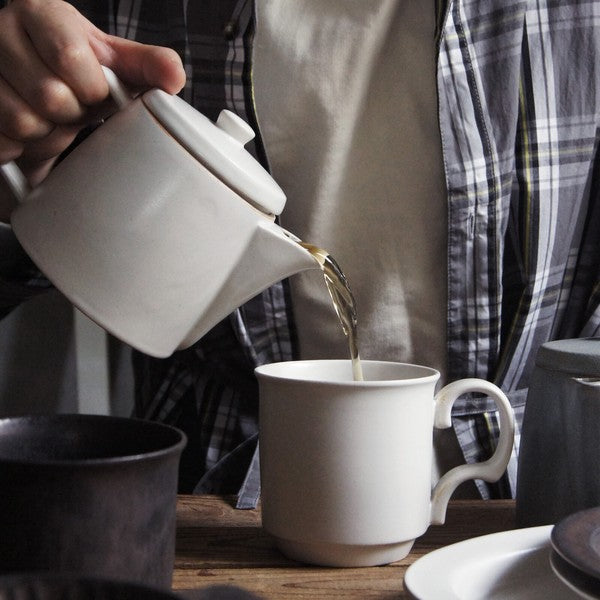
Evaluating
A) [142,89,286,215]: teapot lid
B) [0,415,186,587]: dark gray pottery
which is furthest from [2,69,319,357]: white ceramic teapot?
[0,415,186,587]: dark gray pottery

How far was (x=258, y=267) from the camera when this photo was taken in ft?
1.78

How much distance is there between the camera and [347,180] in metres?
0.86

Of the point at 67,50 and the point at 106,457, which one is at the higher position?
the point at 67,50

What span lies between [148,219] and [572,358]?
0.92 ft

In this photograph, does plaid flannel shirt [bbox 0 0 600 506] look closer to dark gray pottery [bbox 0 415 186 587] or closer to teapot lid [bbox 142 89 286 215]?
teapot lid [bbox 142 89 286 215]

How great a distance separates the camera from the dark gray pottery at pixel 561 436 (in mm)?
570

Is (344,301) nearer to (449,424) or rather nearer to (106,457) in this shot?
(449,424)

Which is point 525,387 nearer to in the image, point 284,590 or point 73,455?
point 284,590

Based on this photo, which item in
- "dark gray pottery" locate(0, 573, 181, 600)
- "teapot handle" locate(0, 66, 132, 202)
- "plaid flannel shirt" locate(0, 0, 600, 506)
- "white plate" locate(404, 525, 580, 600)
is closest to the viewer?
"dark gray pottery" locate(0, 573, 181, 600)

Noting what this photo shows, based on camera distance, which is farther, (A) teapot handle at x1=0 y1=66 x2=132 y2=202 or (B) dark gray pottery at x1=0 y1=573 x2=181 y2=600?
(A) teapot handle at x1=0 y1=66 x2=132 y2=202

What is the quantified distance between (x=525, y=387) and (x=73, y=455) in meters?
0.54

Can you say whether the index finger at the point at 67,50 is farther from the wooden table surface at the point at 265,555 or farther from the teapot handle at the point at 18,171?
the wooden table surface at the point at 265,555

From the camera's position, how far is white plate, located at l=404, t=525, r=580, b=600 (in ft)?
1.51

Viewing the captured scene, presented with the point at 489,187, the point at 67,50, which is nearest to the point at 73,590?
the point at 67,50
